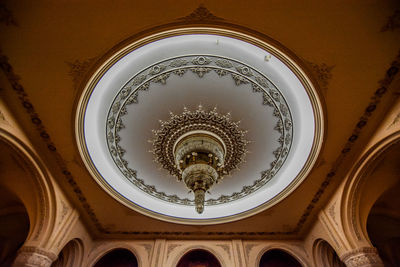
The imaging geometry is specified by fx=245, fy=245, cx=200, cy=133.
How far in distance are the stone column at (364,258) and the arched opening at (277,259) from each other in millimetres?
2098

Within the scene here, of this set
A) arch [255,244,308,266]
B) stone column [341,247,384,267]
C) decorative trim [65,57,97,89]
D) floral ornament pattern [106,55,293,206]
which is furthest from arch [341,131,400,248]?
decorative trim [65,57,97,89]

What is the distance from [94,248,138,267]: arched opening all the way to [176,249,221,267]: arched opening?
1321mm

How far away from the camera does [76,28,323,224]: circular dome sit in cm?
407

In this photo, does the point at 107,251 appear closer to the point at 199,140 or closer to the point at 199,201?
the point at 199,201

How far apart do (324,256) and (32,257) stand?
6445 millimetres

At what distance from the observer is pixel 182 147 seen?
17.0 feet

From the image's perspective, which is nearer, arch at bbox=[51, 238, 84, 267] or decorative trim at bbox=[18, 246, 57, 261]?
decorative trim at bbox=[18, 246, 57, 261]

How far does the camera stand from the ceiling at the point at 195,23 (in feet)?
9.86

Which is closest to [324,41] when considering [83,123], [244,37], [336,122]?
[244,37]

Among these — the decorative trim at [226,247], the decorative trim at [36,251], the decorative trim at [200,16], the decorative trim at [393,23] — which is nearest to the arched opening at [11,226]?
the decorative trim at [36,251]

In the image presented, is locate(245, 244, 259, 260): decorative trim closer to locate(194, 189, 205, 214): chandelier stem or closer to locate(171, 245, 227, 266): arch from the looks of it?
locate(171, 245, 227, 266): arch

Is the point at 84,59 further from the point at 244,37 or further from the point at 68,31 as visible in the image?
the point at 244,37

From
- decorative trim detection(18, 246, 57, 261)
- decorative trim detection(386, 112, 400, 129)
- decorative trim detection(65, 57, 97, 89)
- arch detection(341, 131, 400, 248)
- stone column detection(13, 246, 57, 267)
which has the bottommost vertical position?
stone column detection(13, 246, 57, 267)

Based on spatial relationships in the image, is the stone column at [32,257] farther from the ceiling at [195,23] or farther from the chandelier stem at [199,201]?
the chandelier stem at [199,201]
